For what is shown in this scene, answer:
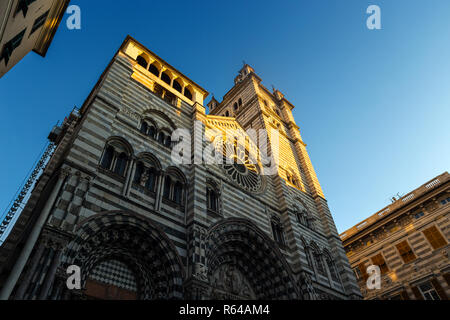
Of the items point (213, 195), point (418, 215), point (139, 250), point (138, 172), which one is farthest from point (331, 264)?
point (138, 172)

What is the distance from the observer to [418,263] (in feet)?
68.0

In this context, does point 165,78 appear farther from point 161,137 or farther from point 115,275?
point 115,275

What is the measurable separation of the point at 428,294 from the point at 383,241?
4927mm

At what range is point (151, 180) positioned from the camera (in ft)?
43.5

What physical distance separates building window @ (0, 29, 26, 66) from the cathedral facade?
3633 mm

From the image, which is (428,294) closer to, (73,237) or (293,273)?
(293,273)

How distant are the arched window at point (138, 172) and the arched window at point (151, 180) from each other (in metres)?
0.38

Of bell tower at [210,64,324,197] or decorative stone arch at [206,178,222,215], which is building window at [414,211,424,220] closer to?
bell tower at [210,64,324,197]

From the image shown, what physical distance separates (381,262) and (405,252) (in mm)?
2128

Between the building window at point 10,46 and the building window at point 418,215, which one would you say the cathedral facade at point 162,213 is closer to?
the building window at point 10,46

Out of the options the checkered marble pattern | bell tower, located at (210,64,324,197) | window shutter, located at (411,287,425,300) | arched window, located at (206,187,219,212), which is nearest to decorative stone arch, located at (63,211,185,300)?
the checkered marble pattern

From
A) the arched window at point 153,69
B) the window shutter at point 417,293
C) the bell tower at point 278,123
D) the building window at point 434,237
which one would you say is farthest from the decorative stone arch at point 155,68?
the window shutter at point 417,293

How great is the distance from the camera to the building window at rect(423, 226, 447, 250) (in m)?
20.2

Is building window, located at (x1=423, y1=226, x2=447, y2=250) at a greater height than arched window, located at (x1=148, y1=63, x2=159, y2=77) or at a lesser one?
lesser
